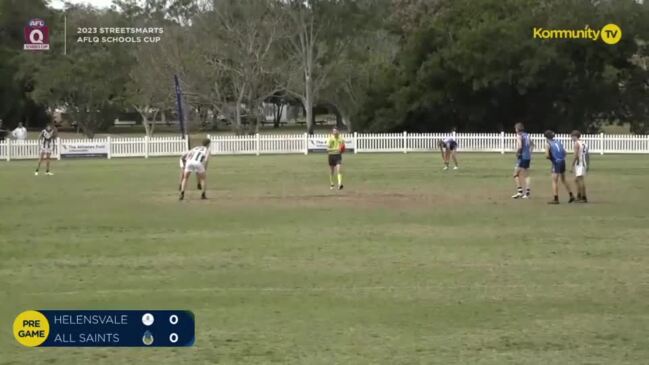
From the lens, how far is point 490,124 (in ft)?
188

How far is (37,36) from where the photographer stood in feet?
208

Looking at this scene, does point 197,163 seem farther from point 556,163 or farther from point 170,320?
point 170,320

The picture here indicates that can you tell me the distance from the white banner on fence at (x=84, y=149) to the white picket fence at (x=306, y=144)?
4.0 inches

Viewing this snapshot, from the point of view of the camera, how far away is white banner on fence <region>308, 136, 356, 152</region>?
49.3m

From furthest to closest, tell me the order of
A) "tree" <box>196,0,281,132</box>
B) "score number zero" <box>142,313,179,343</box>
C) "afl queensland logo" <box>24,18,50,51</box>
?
"afl queensland logo" <box>24,18,50,51</box> < "tree" <box>196,0,281,132</box> < "score number zero" <box>142,313,179,343</box>

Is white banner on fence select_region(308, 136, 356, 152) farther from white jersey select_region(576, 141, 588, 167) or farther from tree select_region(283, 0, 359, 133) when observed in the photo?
white jersey select_region(576, 141, 588, 167)

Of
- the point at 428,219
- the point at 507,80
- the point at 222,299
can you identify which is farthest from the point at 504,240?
the point at 507,80

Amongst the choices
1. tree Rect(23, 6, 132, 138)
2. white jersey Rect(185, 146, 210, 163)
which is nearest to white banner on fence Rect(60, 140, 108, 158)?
tree Rect(23, 6, 132, 138)

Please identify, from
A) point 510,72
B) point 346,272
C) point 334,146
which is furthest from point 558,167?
point 510,72

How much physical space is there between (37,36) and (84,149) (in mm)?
20977

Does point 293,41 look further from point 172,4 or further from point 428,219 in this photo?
point 428,219

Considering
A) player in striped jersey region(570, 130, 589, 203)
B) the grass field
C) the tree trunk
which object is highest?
the tree trunk

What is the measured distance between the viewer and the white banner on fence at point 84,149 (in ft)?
150

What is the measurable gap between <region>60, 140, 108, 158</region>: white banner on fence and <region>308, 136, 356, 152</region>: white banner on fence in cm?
1117
